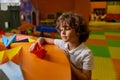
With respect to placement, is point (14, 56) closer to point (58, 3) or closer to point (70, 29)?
point (70, 29)

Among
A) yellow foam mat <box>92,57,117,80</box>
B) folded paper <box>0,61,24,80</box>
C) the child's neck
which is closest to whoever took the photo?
folded paper <box>0,61,24,80</box>

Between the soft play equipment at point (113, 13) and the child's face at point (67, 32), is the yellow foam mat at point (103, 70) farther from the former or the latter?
the soft play equipment at point (113, 13)

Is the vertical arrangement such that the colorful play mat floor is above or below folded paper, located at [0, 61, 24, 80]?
below

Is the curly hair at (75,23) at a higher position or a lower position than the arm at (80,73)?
higher

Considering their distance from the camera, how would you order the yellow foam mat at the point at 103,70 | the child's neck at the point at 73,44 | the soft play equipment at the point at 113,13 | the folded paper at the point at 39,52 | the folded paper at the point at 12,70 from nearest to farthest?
1. the folded paper at the point at 12,70
2. the folded paper at the point at 39,52
3. the child's neck at the point at 73,44
4. the yellow foam mat at the point at 103,70
5. the soft play equipment at the point at 113,13

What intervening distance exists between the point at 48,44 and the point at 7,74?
1.41ft

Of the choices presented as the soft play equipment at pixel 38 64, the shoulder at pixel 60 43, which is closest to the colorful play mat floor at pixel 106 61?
the shoulder at pixel 60 43

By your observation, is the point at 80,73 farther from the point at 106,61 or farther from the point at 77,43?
the point at 106,61

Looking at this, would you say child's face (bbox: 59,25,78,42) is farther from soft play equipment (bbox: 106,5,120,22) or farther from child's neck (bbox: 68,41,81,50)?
soft play equipment (bbox: 106,5,120,22)

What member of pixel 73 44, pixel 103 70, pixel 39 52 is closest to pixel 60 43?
pixel 73 44

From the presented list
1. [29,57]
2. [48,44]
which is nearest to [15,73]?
[29,57]

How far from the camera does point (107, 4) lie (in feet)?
24.7

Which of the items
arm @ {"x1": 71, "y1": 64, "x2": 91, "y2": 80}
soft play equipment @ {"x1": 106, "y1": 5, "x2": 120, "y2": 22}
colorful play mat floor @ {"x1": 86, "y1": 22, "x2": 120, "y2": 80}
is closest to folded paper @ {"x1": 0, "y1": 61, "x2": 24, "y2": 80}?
arm @ {"x1": 71, "y1": 64, "x2": 91, "y2": 80}

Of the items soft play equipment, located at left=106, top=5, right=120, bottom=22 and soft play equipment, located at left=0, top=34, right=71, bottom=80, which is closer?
soft play equipment, located at left=0, top=34, right=71, bottom=80
